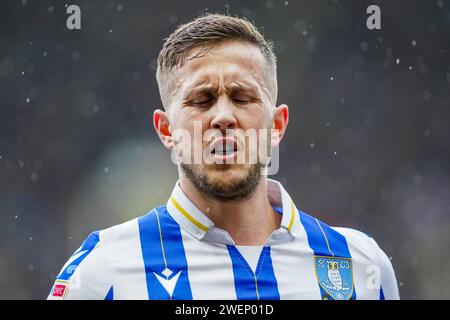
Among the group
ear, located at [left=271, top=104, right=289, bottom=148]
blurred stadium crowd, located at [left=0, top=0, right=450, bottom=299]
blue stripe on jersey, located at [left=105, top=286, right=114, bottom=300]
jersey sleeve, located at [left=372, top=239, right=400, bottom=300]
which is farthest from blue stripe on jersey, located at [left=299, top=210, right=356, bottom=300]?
blurred stadium crowd, located at [left=0, top=0, right=450, bottom=299]

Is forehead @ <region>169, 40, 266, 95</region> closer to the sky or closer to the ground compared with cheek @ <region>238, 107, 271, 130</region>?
closer to the sky

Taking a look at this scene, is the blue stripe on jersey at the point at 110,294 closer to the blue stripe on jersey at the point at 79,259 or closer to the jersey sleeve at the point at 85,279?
the jersey sleeve at the point at 85,279

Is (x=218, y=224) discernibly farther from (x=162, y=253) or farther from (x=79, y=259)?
(x=79, y=259)

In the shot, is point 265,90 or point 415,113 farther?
point 415,113

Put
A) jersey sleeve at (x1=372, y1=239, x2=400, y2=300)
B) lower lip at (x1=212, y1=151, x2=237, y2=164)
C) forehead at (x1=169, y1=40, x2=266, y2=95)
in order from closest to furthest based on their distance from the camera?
lower lip at (x1=212, y1=151, x2=237, y2=164) < forehead at (x1=169, y1=40, x2=266, y2=95) < jersey sleeve at (x1=372, y1=239, x2=400, y2=300)

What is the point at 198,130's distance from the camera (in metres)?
2.08

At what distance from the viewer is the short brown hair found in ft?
7.33

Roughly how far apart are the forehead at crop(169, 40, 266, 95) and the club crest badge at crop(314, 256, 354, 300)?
704 millimetres

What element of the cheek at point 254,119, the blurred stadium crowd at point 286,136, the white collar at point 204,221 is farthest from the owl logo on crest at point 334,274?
the blurred stadium crowd at point 286,136

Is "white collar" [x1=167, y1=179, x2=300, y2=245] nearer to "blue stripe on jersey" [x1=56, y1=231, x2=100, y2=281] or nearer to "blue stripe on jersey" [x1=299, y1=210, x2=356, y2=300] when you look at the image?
"blue stripe on jersey" [x1=299, y1=210, x2=356, y2=300]

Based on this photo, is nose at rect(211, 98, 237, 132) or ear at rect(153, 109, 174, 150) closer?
nose at rect(211, 98, 237, 132)
